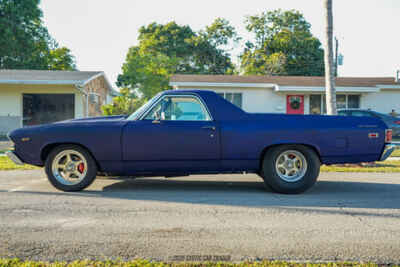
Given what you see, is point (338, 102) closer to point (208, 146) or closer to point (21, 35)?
point (208, 146)

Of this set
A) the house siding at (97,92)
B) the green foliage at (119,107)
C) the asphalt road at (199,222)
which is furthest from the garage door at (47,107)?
the asphalt road at (199,222)

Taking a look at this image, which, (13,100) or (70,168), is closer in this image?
(70,168)

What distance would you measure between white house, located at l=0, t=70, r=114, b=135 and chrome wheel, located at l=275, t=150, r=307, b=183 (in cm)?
1617

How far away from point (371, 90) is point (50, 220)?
20636mm

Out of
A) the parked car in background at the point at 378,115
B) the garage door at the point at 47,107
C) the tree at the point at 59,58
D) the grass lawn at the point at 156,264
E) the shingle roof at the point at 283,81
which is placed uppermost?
the tree at the point at 59,58

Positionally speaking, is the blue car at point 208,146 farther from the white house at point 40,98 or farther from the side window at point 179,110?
the white house at point 40,98

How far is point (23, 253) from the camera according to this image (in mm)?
3148

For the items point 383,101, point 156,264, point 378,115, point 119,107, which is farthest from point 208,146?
point 383,101

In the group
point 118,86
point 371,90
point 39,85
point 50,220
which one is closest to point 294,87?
point 371,90

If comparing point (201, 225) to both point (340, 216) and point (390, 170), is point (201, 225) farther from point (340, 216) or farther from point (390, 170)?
point (390, 170)

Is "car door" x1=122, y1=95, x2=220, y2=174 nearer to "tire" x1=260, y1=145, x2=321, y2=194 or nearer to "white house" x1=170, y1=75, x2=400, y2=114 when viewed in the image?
"tire" x1=260, y1=145, x2=321, y2=194

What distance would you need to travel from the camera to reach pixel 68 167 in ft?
18.9

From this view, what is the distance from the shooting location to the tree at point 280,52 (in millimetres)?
39250

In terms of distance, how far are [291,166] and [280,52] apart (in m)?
36.6
